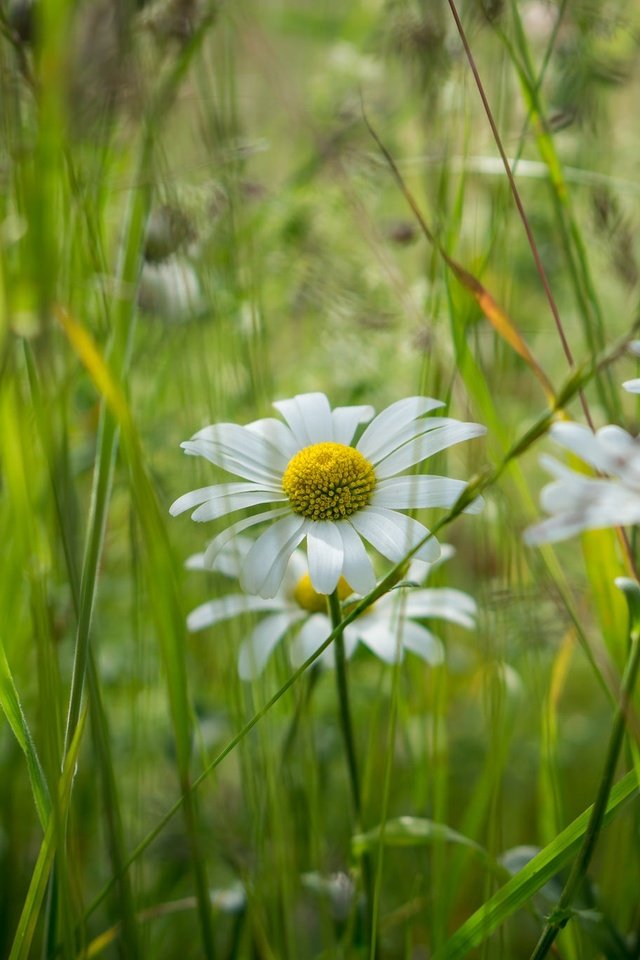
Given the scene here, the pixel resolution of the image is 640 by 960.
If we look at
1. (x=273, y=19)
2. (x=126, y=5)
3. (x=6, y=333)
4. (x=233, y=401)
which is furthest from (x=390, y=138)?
(x=6, y=333)

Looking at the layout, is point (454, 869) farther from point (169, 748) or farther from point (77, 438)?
point (77, 438)

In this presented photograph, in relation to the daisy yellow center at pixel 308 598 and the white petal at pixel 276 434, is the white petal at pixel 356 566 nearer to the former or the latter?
the white petal at pixel 276 434

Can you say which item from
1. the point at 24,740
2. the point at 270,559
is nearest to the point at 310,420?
the point at 270,559

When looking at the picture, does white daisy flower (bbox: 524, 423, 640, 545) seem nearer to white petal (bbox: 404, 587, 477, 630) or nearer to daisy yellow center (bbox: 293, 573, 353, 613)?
white petal (bbox: 404, 587, 477, 630)

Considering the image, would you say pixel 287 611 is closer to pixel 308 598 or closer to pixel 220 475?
pixel 308 598

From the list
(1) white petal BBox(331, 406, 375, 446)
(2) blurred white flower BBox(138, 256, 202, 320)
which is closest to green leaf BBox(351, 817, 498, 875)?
(1) white petal BBox(331, 406, 375, 446)

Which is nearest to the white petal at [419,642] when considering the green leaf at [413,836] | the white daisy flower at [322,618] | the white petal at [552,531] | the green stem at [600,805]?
the white daisy flower at [322,618]

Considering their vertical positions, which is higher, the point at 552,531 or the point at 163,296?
the point at 163,296
